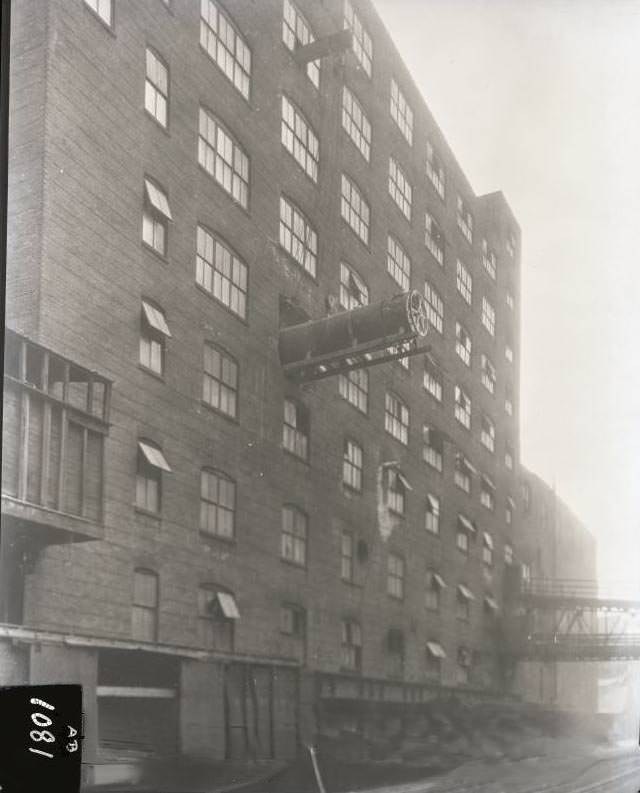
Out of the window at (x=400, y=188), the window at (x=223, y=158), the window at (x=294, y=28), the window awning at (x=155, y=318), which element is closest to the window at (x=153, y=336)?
the window awning at (x=155, y=318)

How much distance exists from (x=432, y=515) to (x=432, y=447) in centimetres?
37

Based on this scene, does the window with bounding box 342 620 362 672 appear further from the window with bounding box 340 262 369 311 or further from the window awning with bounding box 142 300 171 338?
the window awning with bounding box 142 300 171 338

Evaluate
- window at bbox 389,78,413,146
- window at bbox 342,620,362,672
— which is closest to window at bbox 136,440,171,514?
window at bbox 342,620,362,672

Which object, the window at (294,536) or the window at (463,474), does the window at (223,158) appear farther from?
the window at (463,474)

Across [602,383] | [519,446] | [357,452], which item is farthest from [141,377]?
[602,383]

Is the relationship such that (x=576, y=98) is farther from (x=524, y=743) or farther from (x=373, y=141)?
(x=524, y=743)

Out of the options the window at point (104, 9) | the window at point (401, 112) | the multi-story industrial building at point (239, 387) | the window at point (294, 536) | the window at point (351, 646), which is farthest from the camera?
the window at point (401, 112)

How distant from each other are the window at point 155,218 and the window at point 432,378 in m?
1.70

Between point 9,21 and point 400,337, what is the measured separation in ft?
7.96

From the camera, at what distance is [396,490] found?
5.97m

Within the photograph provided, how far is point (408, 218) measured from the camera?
20.2ft

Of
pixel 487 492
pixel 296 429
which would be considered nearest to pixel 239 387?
Answer: pixel 296 429

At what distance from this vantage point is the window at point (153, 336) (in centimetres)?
491

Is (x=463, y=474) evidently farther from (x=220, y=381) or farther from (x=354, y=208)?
(x=220, y=381)
